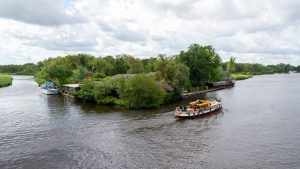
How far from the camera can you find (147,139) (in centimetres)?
4362

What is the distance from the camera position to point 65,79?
394ft

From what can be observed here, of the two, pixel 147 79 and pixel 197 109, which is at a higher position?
pixel 147 79

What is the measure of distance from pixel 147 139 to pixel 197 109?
19195 millimetres

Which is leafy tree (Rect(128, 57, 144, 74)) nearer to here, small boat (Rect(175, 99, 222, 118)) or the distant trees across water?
the distant trees across water

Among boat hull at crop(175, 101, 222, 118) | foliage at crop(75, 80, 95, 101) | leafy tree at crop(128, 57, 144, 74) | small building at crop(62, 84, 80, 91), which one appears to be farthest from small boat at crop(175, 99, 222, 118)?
leafy tree at crop(128, 57, 144, 74)

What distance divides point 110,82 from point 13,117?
986 inches

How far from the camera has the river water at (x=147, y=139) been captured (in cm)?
3562

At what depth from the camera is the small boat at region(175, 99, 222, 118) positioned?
57875 millimetres

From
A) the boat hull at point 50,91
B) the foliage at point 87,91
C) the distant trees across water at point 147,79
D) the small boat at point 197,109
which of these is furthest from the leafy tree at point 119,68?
the small boat at point 197,109

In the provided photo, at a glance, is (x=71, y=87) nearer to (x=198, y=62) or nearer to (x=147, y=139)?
(x=198, y=62)

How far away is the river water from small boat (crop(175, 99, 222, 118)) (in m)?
1.52

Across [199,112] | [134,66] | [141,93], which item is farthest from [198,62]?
[199,112]

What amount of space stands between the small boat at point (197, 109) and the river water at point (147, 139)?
5.00ft

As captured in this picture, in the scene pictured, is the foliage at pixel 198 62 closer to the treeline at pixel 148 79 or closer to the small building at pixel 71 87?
the treeline at pixel 148 79
